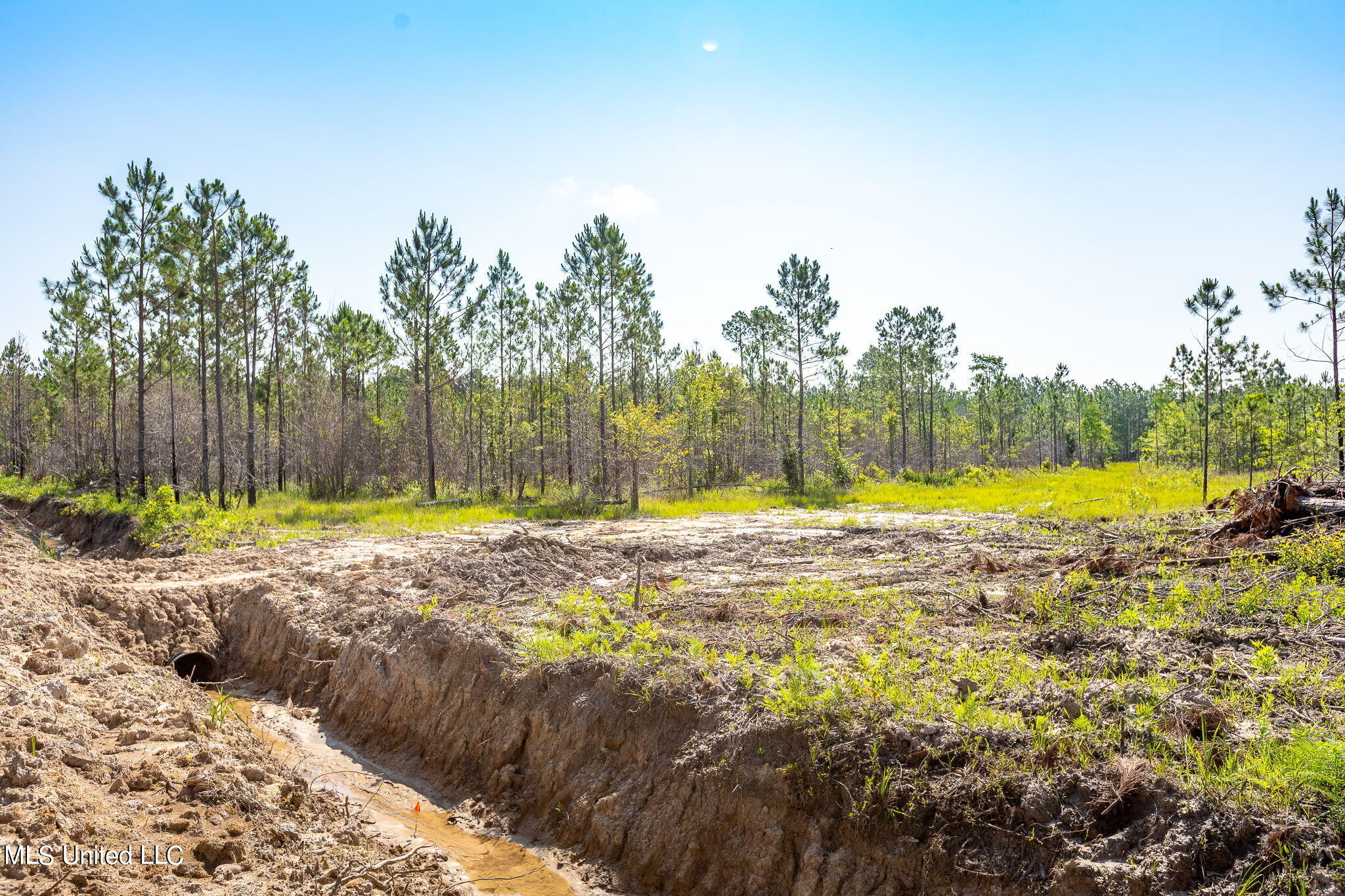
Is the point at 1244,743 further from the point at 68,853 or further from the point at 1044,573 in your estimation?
the point at 68,853

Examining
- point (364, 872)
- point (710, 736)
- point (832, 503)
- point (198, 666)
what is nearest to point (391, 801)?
point (364, 872)

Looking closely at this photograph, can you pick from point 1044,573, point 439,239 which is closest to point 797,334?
point 439,239

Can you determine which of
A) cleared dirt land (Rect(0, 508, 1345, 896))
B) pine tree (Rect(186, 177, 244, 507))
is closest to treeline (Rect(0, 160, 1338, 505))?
pine tree (Rect(186, 177, 244, 507))

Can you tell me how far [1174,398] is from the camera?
56625mm

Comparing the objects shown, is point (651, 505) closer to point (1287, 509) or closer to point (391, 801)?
point (1287, 509)

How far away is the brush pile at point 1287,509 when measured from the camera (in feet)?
30.6

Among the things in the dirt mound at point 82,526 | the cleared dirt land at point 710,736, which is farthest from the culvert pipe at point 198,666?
the dirt mound at point 82,526

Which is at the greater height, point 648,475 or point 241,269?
point 241,269

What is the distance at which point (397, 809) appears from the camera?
6.36 m

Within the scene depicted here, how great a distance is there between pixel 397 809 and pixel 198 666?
222 inches

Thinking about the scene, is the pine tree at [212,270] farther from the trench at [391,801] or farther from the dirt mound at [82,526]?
the trench at [391,801]

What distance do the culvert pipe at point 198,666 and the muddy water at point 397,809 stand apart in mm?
1626

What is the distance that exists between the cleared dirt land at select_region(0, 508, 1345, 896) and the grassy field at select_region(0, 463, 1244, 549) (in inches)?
329

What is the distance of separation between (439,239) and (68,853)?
30800mm
